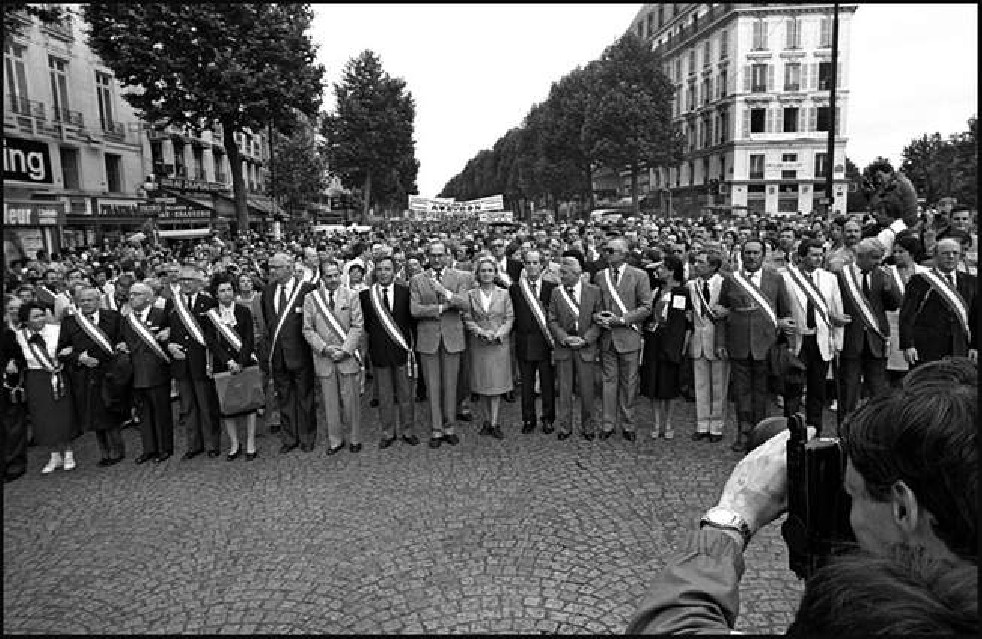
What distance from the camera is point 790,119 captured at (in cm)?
5141

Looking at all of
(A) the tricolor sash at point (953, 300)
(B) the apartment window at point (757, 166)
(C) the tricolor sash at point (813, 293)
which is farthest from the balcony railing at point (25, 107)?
(B) the apartment window at point (757, 166)

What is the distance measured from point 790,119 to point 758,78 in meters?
4.21

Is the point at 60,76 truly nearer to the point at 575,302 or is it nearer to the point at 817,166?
the point at 575,302

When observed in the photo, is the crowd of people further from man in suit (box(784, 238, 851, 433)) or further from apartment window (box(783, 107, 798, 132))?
apartment window (box(783, 107, 798, 132))

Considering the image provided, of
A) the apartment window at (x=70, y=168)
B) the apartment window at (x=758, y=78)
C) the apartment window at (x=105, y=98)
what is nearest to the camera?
the apartment window at (x=70, y=168)

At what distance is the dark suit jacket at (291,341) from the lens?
690 centimetres

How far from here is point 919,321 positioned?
6172mm

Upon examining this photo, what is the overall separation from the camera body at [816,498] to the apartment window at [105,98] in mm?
39437

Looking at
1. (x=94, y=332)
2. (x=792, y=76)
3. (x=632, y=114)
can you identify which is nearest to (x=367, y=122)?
(x=632, y=114)

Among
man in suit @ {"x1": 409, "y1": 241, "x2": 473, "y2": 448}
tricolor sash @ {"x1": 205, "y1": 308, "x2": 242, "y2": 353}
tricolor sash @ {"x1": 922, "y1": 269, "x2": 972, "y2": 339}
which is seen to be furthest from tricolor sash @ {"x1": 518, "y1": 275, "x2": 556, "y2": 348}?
tricolor sash @ {"x1": 922, "y1": 269, "x2": 972, "y2": 339}

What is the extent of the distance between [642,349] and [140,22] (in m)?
24.7

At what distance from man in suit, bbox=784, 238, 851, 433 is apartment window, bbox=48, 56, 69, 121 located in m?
34.1

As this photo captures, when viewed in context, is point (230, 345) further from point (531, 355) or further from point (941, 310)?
point (941, 310)

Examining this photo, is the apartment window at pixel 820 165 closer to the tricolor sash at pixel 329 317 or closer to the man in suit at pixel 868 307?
the man in suit at pixel 868 307
